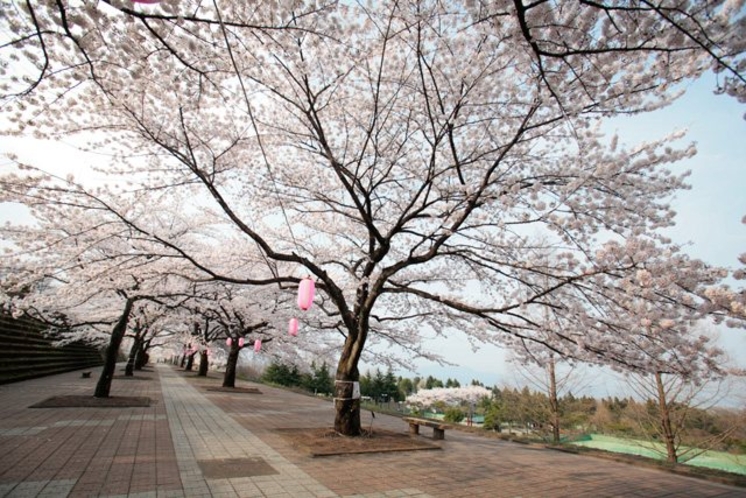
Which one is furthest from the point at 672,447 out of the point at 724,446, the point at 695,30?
the point at 695,30

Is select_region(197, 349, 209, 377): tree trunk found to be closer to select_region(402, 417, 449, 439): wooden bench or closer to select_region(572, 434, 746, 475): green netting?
select_region(402, 417, 449, 439): wooden bench

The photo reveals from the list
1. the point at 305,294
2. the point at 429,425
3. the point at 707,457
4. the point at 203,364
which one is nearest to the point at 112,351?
the point at 305,294

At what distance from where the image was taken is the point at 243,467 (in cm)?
534

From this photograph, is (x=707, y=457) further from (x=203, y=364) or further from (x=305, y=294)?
(x=203, y=364)

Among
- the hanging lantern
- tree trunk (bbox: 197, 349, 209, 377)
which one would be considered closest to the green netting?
the hanging lantern

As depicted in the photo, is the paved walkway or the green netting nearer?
the paved walkway

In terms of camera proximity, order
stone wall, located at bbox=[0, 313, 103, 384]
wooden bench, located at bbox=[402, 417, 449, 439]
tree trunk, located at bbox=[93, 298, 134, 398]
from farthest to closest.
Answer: stone wall, located at bbox=[0, 313, 103, 384] < tree trunk, located at bbox=[93, 298, 134, 398] < wooden bench, located at bbox=[402, 417, 449, 439]

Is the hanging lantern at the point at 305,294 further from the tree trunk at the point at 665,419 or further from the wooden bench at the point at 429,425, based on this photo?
the tree trunk at the point at 665,419

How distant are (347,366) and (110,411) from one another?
6.38 metres

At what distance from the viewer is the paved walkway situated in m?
4.43

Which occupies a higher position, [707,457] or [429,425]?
[429,425]

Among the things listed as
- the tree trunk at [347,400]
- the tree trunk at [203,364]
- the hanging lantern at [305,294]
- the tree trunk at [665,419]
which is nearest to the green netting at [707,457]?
the tree trunk at [665,419]

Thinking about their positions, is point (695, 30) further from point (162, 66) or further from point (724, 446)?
point (724, 446)

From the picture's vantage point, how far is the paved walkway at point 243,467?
14.5ft
